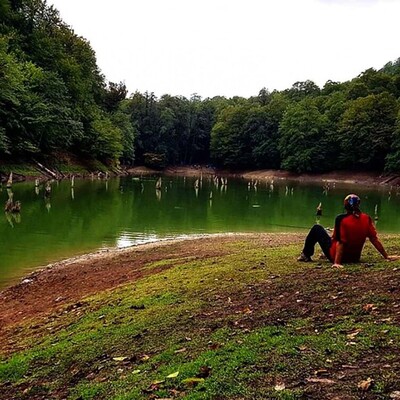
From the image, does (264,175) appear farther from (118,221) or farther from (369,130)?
(118,221)

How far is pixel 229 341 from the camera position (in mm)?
6410

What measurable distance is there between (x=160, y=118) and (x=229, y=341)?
397ft

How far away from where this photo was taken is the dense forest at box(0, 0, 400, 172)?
62.0 meters

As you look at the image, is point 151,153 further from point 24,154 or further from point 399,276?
point 399,276

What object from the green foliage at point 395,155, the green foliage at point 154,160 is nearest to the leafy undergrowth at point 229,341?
the green foliage at point 395,155

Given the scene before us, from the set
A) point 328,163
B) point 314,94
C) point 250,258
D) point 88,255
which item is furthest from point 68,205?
point 314,94

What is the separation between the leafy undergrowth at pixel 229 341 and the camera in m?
5.11

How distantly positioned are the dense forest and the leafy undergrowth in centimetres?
4739

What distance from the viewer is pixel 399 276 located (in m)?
8.31

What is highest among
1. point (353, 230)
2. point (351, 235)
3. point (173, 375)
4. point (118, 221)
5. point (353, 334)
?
point (353, 230)

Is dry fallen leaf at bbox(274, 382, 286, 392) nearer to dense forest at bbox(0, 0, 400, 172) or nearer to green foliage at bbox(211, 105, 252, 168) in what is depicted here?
dense forest at bbox(0, 0, 400, 172)

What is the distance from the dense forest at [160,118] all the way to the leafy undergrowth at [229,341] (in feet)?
155

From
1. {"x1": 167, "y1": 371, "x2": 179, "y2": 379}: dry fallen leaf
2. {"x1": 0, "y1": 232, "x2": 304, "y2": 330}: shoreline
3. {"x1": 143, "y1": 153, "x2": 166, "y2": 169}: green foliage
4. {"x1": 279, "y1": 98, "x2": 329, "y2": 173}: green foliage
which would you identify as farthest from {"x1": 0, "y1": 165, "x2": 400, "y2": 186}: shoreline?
{"x1": 167, "y1": 371, "x2": 179, "y2": 379}: dry fallen leaf

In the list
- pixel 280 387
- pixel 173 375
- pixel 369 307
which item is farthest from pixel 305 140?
pixel 280 387
